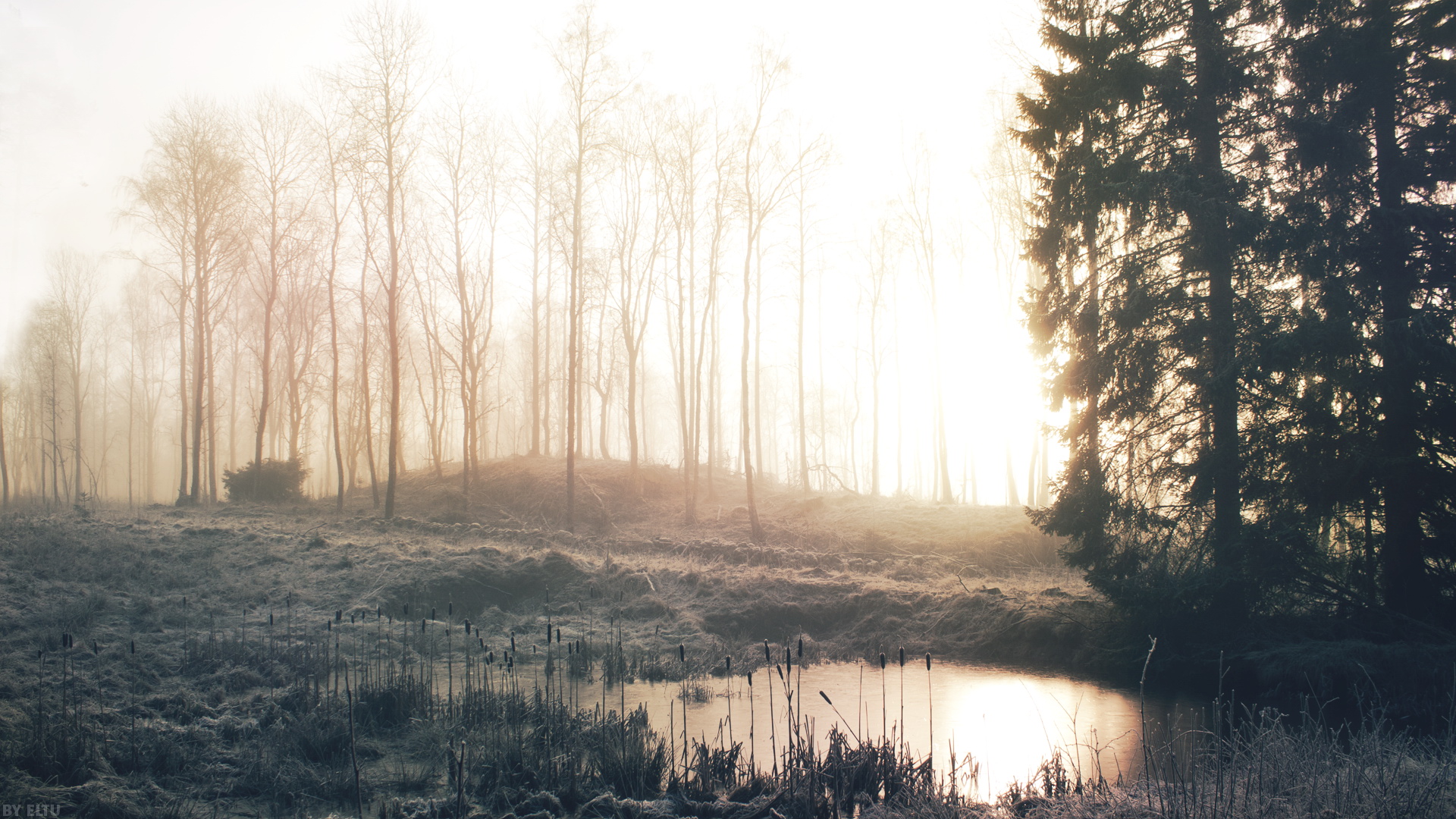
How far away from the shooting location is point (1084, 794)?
4980 millimetres

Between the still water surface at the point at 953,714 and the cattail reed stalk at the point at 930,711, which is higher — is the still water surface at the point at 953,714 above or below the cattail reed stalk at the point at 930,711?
below

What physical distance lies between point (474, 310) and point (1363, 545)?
27.3 m

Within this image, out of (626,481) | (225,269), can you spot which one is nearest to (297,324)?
(225,269)

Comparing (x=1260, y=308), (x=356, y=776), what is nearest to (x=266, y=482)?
(x=356, y=776)

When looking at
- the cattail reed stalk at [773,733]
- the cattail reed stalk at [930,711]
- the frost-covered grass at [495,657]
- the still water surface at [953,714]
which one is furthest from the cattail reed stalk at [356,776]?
the cattail reed stalk at [930,711]

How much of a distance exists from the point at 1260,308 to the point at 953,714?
7186 millimetres

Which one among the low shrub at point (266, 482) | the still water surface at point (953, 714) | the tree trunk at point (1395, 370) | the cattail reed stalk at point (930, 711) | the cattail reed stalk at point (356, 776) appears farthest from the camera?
the low shrub at point (266, 482)

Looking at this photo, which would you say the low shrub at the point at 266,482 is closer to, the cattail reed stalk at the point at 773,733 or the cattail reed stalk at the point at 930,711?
the cattail reed stalk at the point at 773,733

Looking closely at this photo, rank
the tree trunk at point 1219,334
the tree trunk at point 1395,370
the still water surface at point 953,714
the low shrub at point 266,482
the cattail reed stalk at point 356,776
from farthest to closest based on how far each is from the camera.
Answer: the low shrub at point 266,482, the tree trunk at point 1219,334, the tree trunk at point 1395,370, the still water surface at point 953,714, the cattail reed stalk at point 356,776

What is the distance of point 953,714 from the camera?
8.45 m

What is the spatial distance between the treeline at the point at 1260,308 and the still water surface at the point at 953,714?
1970mm

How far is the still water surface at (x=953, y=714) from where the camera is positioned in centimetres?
672

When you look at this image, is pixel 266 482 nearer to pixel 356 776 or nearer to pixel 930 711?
pixel 356 776

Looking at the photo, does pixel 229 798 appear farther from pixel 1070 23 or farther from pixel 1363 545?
pixel 1070 23
